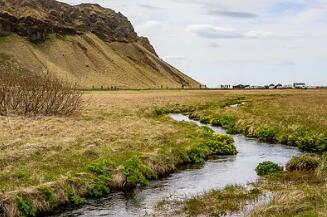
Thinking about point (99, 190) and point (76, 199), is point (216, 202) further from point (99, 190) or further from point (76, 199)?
point (76, 199)

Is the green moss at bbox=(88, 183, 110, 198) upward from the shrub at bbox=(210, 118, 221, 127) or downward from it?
downward

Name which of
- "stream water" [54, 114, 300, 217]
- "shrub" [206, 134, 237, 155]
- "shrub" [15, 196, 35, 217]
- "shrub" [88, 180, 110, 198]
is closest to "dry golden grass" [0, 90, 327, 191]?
"shrub" [15, 196, 35, 217]

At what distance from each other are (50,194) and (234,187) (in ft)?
27.3

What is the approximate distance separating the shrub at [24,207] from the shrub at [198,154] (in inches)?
528

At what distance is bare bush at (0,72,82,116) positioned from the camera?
4778 cm

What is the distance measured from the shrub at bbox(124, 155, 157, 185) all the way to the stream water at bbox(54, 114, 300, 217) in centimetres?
54

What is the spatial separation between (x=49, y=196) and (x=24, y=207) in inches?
57.4

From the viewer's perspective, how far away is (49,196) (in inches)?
745

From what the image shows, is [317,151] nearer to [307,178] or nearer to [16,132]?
[307,178]

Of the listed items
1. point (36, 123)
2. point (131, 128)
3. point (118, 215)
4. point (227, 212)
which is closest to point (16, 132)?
point (36, 123)

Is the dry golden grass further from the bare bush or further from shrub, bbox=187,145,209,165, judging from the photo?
the bare bush

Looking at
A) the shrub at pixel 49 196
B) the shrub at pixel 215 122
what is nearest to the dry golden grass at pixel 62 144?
the shrub at pixel 49 196

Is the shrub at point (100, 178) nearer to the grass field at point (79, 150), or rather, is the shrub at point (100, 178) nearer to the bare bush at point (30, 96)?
the grass field at point (79, 150)

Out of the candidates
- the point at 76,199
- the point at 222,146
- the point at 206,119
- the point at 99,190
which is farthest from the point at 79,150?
the point at 206,119
